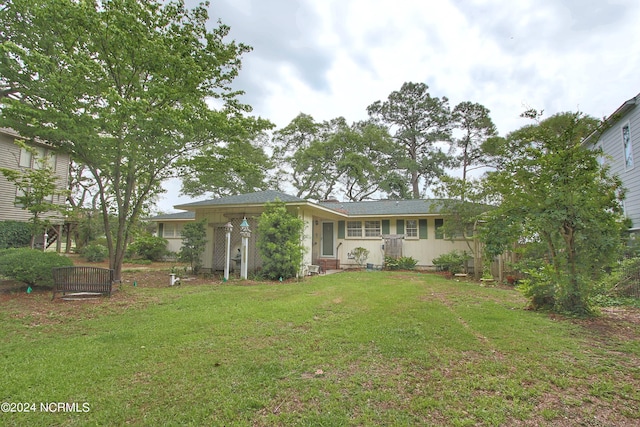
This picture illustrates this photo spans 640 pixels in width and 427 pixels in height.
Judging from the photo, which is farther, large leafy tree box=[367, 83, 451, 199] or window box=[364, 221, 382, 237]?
large leafy tree box=[367, 83, 451, 199]

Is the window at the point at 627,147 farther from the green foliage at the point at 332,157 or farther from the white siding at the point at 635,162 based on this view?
the green foliage at the point at 332,157

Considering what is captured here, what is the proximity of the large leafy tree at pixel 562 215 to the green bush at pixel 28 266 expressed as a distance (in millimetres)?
10319

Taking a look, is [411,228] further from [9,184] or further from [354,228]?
[9,184]

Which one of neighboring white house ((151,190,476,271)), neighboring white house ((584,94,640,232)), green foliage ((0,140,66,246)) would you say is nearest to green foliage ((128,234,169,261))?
green foliage ((0,140,66,246))

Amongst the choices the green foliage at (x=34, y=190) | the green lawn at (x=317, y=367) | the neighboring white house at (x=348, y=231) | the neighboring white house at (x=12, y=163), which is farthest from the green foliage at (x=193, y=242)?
the neighboring white house at (x=12, y=163)

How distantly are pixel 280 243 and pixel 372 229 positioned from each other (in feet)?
20.5

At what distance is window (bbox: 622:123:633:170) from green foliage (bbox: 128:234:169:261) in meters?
21.5

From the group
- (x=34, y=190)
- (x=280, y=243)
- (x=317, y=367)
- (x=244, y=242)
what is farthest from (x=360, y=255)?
(x=34, y=190)

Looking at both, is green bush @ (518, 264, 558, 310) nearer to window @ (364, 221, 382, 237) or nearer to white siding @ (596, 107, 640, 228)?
white siding @ (596, 107, 640, 228)

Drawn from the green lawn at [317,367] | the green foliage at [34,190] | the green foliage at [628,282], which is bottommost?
the green lawn at [317,367]

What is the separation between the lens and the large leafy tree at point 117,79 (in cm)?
718

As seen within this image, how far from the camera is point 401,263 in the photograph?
45.3 feet

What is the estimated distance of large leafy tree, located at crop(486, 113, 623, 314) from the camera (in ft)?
16.5

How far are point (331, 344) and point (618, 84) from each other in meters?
13.8
